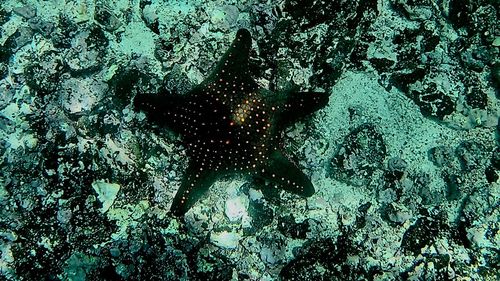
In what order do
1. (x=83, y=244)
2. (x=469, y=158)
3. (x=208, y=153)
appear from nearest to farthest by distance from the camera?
(x=208, y=153)
(x=83, y=244)
(x=469, y=158)

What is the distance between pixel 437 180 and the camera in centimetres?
474

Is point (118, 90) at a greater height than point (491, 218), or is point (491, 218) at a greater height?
point (118, 90)

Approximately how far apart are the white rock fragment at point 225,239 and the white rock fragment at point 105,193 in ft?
3.91

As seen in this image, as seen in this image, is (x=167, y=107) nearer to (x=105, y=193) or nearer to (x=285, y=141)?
(x=105, y=193)

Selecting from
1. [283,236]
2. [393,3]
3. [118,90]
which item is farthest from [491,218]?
[118,90]

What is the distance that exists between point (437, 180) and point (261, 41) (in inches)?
104

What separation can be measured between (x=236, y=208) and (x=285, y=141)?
961 mm

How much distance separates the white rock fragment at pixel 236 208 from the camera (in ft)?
15.0

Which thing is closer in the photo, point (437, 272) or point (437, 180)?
point (437, 272)

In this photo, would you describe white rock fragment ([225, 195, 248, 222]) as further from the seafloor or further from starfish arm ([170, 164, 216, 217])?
starfish arm ([170, 164, 216, 217])

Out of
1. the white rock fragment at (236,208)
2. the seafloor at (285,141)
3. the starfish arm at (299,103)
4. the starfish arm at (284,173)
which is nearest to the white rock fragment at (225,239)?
the seafloor at (285,141)

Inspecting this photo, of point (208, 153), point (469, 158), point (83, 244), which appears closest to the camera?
point (208, 153)

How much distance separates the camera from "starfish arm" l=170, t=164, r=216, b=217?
13.7ft

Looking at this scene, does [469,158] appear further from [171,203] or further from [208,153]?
[171,203]
